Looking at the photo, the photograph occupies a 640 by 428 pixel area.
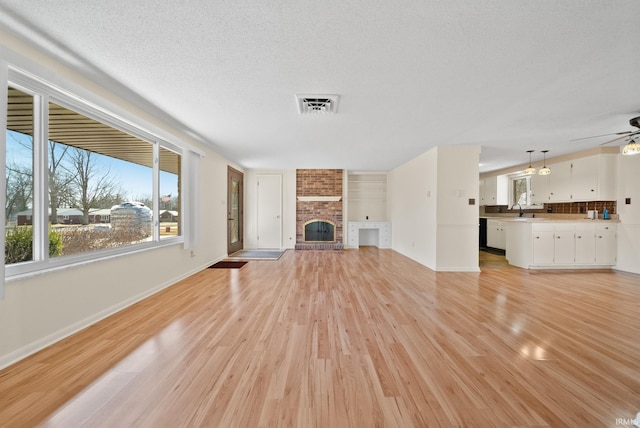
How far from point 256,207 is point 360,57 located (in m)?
5.83

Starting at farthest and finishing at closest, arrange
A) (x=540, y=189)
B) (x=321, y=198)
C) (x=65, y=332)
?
(x=321, y=198)
(x=540, y=189)
(x=65, y=332)

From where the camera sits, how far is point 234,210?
650cm

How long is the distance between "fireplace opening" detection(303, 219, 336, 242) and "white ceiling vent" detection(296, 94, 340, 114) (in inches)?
182

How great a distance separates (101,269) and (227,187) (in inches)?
139

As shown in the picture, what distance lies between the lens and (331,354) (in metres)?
1.85

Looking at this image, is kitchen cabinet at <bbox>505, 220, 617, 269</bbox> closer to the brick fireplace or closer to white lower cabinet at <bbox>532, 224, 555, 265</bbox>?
white lower cabinet at <bbox>532, 224, 555, 265</bbox>

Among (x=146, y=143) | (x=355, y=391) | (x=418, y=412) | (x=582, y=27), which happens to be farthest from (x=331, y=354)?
(x=146, y=143)

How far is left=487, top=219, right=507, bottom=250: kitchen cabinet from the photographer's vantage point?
644cm

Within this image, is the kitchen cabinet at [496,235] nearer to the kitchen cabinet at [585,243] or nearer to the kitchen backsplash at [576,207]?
the kitchen backsplash at [576,207]

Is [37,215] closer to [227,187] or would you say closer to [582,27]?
[227,187]

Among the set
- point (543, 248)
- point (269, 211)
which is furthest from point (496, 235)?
point (269, 211)

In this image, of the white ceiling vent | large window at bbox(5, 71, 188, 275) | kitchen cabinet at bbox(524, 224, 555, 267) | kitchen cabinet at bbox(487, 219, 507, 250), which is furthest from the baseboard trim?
kitchen cabinet at bbox(487, 219, 507, 250)

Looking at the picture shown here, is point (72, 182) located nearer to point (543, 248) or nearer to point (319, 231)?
point (319, 231)

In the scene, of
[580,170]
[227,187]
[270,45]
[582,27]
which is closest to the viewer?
→ [582,27]
